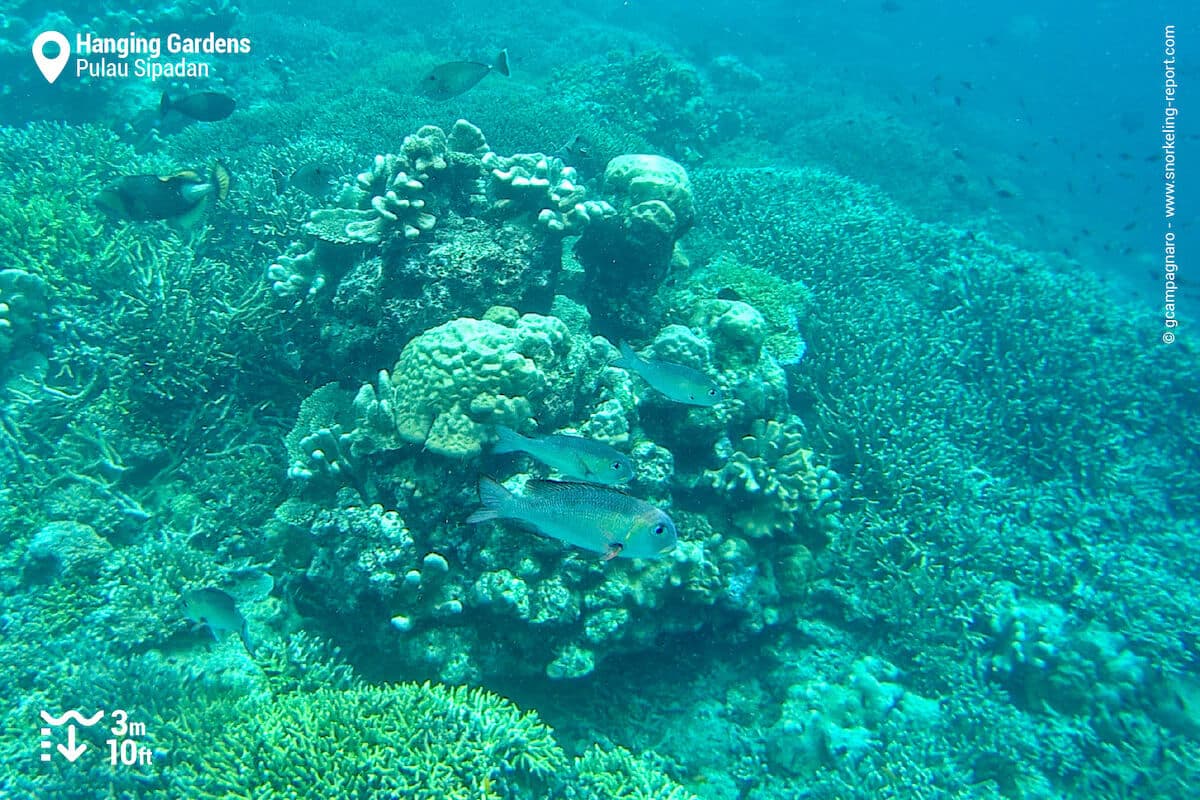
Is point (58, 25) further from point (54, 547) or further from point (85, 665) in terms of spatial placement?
point (85, 665)

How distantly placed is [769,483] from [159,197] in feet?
18.8

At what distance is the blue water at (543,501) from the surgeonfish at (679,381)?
24mm

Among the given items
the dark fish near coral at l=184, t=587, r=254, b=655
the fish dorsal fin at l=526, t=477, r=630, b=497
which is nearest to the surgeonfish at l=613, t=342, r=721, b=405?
the fish dorsal fin at l=526, t=477, r=630, b=497

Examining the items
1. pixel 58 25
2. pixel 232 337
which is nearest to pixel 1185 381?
pixel 232 337

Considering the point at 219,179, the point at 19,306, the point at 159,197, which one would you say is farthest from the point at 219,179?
the point at 19,306

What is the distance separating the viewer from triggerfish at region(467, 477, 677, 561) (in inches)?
104

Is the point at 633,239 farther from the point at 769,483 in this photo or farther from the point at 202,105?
the point at 202,105

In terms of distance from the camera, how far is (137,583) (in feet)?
13.6

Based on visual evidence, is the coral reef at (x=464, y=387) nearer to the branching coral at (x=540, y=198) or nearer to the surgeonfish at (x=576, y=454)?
the surgeonfish at (x=576, y=454)

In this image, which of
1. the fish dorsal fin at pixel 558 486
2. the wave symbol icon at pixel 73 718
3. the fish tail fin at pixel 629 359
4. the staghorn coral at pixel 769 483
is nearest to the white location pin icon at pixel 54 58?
the wave symbol icon at pixel 73 718

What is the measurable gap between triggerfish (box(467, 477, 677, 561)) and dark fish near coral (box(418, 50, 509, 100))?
4796mm

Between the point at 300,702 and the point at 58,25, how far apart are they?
57.5ft

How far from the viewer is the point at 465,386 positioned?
152 inches

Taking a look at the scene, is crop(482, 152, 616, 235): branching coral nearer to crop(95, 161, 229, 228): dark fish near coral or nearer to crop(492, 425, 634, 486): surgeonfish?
crop(95, 161, 229, 228): dark fish near coral
